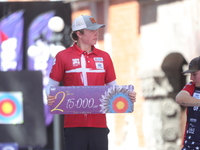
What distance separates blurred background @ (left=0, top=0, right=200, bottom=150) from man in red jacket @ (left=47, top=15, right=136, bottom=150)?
11.8 feet

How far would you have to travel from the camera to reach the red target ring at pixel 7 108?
37.7 feet

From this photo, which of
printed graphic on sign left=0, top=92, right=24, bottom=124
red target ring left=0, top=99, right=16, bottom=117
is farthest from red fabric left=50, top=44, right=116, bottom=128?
red target ring left=0, top=99, right=16, bottom=117

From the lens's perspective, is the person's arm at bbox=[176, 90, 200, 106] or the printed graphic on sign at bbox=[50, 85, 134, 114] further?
the printed graphic on sign at bbox=[50, 85, 134, 114]

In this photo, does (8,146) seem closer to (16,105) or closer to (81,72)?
(16,105)

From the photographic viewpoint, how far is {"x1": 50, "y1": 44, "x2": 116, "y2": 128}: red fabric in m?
5.58

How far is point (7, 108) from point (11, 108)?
0.21 m

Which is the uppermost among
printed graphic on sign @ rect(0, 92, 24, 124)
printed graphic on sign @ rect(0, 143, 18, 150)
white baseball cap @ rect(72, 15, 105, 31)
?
white baseball cap @ rect(72, 15, 105, 31)

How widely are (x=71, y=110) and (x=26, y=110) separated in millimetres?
5915

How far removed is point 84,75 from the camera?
18.5 feet

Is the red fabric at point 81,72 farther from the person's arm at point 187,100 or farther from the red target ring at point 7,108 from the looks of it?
the red target ring at point 7,108

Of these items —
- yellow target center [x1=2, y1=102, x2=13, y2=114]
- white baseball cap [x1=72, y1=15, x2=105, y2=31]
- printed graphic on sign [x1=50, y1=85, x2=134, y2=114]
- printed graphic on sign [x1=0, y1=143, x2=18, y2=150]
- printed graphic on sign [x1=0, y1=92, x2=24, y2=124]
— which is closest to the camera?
printed graphic on sign [x1=50, y1=85, x2=134, y2=114]

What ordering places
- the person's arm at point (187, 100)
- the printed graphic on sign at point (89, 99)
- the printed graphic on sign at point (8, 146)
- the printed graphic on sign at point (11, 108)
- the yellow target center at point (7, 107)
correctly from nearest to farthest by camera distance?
1. the person's arm at point (187, 100)
2. the printed graphic on sign at point (89, 99)
3. the printed graphic on sign at point (8, 146)
4. the printed graphic on sign at point (11, 108)
5. the yellow target center at point (7, 107)

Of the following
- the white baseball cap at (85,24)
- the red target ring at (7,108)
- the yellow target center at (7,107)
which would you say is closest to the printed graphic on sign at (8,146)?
the red target ring at (7,108)

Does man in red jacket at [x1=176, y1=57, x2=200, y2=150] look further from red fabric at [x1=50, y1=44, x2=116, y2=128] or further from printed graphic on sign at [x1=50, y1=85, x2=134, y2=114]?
red fabric at [x1=50, y1=44, x2=116, y2=128]
